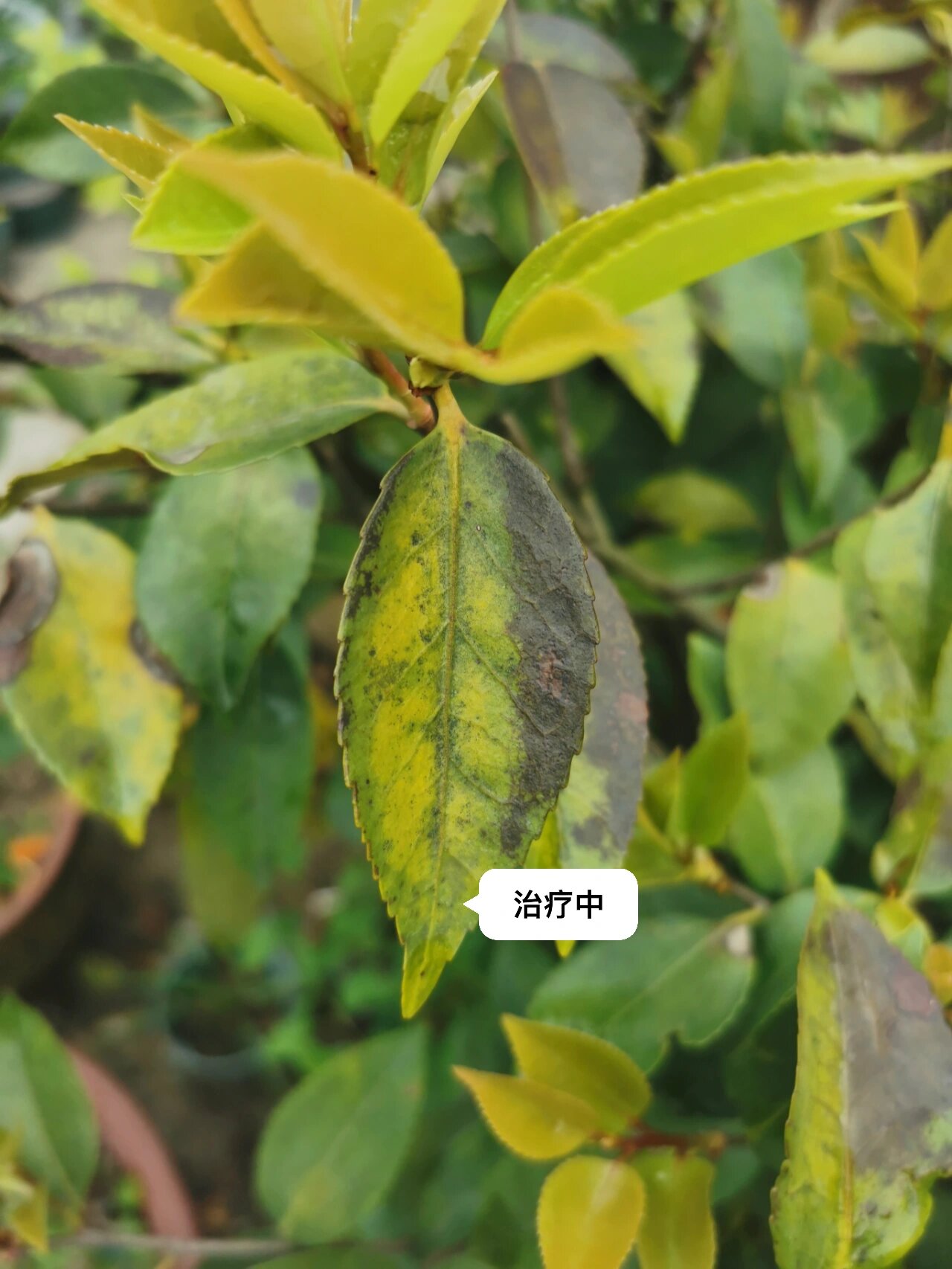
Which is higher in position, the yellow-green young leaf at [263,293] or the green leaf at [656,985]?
the yellow-green young leaf at [263,293]

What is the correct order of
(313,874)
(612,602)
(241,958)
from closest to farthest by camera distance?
(612,602)
(241,958)
(313,874)

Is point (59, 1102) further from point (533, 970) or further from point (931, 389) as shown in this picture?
point (931, 389)

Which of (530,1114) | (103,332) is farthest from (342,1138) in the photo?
(103,332)

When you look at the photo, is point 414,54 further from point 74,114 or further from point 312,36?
point 74,114

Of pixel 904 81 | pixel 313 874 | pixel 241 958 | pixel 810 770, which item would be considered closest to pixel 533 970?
pixel 810 770

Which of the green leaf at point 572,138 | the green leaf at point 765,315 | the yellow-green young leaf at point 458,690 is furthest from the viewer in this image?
the green leaf at point 765,315

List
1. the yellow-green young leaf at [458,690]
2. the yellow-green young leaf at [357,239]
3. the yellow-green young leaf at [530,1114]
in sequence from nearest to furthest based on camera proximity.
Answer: the yellow-green young leaf at [357,239] < the yellow-green young leaf at [458,690] < the yellow-green young leaf at [530,1114]

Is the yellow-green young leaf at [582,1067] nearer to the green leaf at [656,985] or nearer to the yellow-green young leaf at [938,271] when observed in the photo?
the green leaf at [656,985]

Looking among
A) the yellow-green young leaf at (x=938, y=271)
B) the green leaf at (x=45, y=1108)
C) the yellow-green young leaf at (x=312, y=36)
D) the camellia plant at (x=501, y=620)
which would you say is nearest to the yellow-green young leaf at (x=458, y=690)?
the camellia plant at (x=501, y=620)
